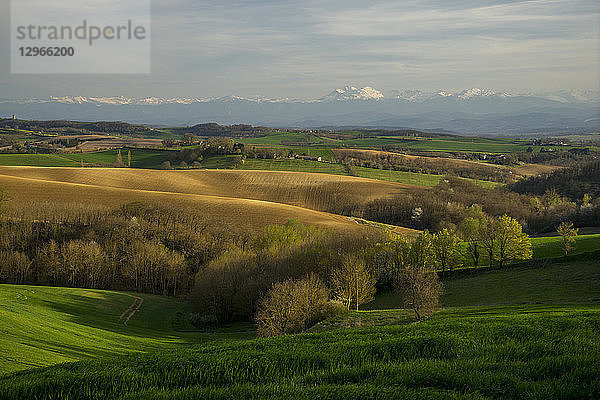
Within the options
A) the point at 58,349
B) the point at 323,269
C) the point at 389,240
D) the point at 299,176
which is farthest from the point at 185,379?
the point at 299,176

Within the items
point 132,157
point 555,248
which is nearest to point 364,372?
point 555,248

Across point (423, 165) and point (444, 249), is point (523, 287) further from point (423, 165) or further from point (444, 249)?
point (423, 165)

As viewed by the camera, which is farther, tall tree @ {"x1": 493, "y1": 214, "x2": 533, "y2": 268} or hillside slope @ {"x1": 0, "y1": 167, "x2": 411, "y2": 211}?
hillside slope @ {"x1": 0, "y1": 167, "x2": 411, "y2": 211}

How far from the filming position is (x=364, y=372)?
34.2ft

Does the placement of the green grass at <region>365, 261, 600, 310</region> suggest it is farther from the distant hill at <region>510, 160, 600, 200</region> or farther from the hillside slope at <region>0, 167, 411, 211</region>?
the distant hill at <region>510, 160, 600, 200</region>

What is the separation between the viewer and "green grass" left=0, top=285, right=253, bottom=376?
24558 mm

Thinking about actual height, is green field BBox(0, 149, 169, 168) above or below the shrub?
above

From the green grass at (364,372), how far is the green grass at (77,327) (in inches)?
453

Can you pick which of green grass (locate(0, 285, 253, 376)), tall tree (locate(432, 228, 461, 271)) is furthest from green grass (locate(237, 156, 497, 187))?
green grass (locate(0, 285, 253, 376))

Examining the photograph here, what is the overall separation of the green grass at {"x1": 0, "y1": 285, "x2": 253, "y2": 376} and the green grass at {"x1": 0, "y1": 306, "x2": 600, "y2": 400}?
11.5 metres

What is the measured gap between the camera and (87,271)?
75.8 metres

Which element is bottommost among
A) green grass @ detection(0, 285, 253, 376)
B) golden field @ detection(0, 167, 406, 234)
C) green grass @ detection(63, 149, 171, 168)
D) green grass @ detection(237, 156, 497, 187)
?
green grass @ detection(0, 285, 253, 376)

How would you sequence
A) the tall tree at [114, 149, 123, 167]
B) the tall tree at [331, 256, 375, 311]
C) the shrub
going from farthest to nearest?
the tall tree at [114, 149, 123, 167] < the tall tree at [331, 256, 375, 311] < the shrub

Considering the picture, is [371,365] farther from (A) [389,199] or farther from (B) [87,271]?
(A) [389,199]
